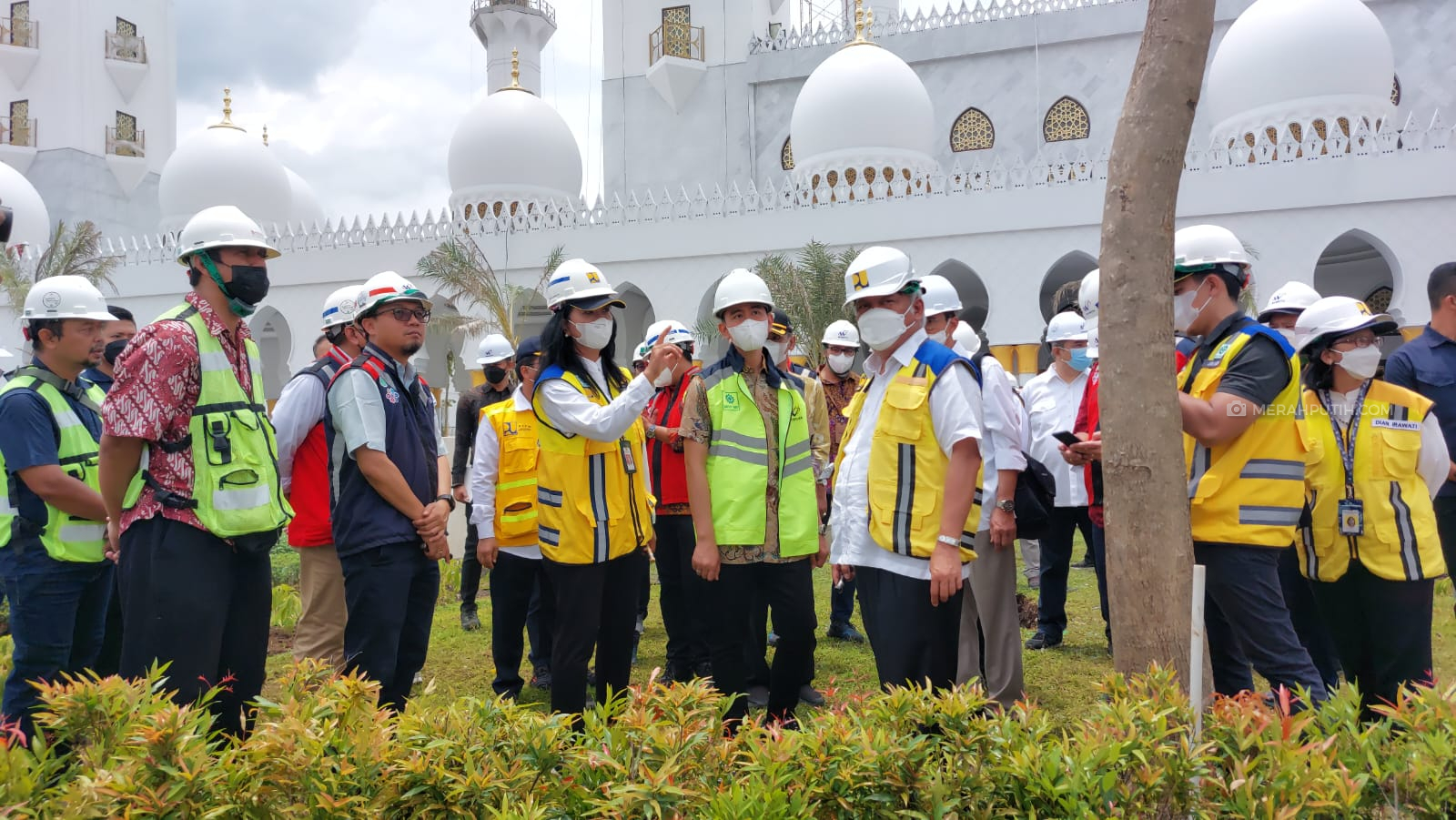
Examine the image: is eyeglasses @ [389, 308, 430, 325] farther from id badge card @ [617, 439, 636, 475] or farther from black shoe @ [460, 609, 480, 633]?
black shoe @ [460, 609, 480, 633]

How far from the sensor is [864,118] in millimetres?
20250

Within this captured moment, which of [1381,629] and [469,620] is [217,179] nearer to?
[469,620]

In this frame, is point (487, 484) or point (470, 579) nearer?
point (487, 484)

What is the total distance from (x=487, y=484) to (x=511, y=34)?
79.9 ft

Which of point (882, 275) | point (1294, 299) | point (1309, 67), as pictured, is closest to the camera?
point (882, 275)

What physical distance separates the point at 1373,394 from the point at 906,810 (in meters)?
2.72

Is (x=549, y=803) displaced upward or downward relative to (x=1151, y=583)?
downward

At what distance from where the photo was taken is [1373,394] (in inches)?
141

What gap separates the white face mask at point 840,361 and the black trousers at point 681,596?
1.87 m

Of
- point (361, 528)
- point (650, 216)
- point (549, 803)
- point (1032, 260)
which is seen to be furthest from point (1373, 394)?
point (650, 216)

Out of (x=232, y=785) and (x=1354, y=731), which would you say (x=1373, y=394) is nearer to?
(x=1354, y=731)

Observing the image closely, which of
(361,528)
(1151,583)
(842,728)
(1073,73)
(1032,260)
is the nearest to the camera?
(842,728)

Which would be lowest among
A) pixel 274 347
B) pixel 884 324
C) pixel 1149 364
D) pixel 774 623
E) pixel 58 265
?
pixel 774 623

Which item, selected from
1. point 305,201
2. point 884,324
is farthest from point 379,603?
point 305,201
